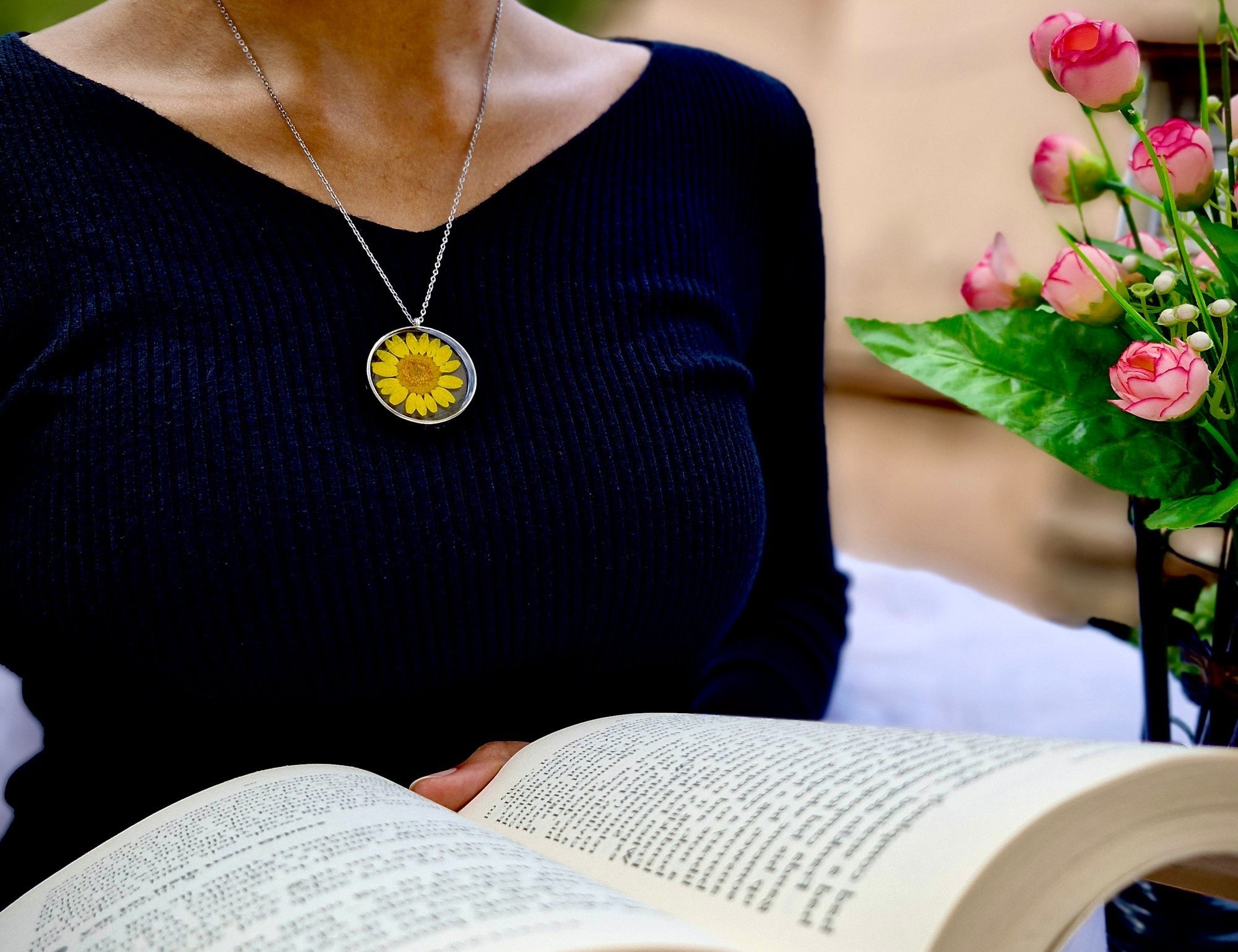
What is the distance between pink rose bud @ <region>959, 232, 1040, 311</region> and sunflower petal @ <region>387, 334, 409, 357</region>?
0.95 ft

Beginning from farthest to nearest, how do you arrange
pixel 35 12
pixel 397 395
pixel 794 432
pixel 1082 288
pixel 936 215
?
pixel 936 215 → pixel 35 12 → pixel 794 432 → pixel 397 395 → pixel 1082 288

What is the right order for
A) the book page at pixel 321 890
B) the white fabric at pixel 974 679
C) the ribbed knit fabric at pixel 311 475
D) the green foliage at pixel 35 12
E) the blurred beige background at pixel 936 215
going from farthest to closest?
the blurred beige background at pixel 936 215, the green foliage at pixel 35 12, the white fabric at pixel 974 679, the ribbed knit fabric at pixel 311 475, the book page at pixel 321 890

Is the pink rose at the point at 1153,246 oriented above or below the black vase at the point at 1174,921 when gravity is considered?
above

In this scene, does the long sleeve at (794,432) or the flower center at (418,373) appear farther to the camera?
the long sleeve at (794,432)

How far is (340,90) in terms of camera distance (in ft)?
2.01

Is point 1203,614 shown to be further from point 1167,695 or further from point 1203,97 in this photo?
point 1203,97

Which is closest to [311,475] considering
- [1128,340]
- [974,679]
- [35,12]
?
[1128,340]

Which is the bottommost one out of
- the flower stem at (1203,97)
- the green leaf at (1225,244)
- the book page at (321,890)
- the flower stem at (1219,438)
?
the book page at (321,890)

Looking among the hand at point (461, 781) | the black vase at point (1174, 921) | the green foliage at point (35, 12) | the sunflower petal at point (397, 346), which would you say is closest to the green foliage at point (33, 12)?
the green foliage at point (35, 12)

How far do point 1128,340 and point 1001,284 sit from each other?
0.08m

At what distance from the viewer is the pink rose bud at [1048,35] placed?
42 cm

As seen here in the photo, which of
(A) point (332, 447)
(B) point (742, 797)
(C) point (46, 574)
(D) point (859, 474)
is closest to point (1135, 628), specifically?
(B) point (742, 797)

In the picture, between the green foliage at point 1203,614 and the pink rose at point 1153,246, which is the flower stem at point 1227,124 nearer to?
the pink rose at point 1153,246

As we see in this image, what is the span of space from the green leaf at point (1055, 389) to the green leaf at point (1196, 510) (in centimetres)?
2
